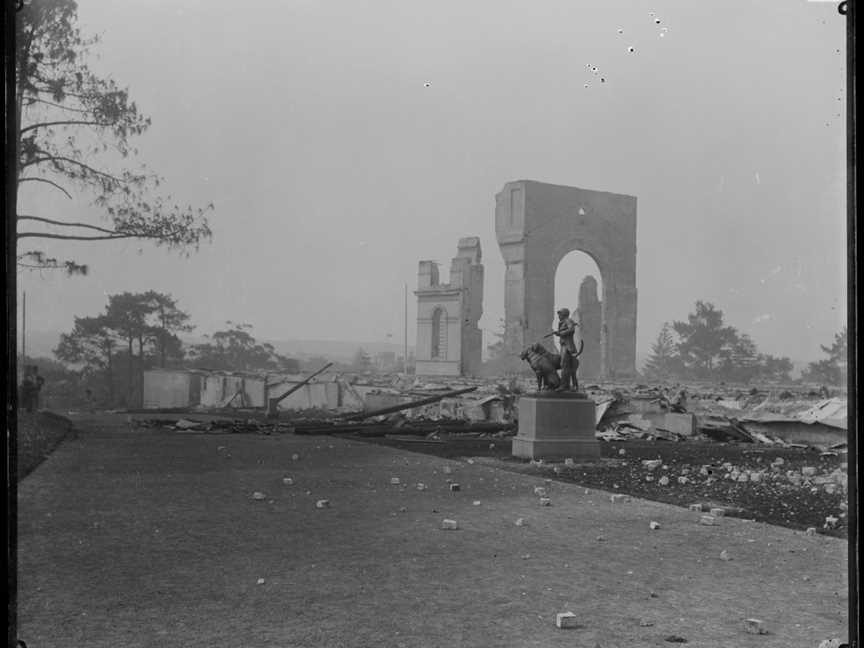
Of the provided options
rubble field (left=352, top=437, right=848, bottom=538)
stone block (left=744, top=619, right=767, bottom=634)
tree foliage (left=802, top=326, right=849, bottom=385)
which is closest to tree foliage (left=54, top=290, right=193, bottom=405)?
rubble field (left=352, top=437, right=848, bottom=538)

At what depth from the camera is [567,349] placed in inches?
367

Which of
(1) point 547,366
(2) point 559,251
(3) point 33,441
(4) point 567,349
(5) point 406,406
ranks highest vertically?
(2) point 559,251

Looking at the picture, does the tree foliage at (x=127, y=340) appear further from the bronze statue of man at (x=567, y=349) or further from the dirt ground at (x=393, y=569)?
the bronze statue of man at (x=567, y=349)

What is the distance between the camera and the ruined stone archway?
73.8 feet

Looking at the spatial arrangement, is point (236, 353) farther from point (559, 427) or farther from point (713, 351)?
point (713, 351)

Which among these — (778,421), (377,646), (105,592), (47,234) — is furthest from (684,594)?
(778,421)

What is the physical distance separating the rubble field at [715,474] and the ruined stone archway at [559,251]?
998cm

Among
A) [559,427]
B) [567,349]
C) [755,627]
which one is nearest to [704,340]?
[567,349]

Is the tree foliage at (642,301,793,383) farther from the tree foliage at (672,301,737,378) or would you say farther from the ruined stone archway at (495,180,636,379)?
the ruined stone archway at (495,180,636,379)

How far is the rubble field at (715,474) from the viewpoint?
5.99m

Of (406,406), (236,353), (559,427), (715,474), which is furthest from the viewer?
(406,406)

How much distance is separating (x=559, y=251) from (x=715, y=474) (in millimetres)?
16298

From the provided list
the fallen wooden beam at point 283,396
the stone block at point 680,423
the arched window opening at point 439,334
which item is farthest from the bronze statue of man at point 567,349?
the arched window opening at point 439,334

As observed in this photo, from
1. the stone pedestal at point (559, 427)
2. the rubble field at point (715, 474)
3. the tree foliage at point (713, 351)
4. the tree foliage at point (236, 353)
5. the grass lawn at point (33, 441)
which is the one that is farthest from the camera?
the tree foliage at point (713, 351)
